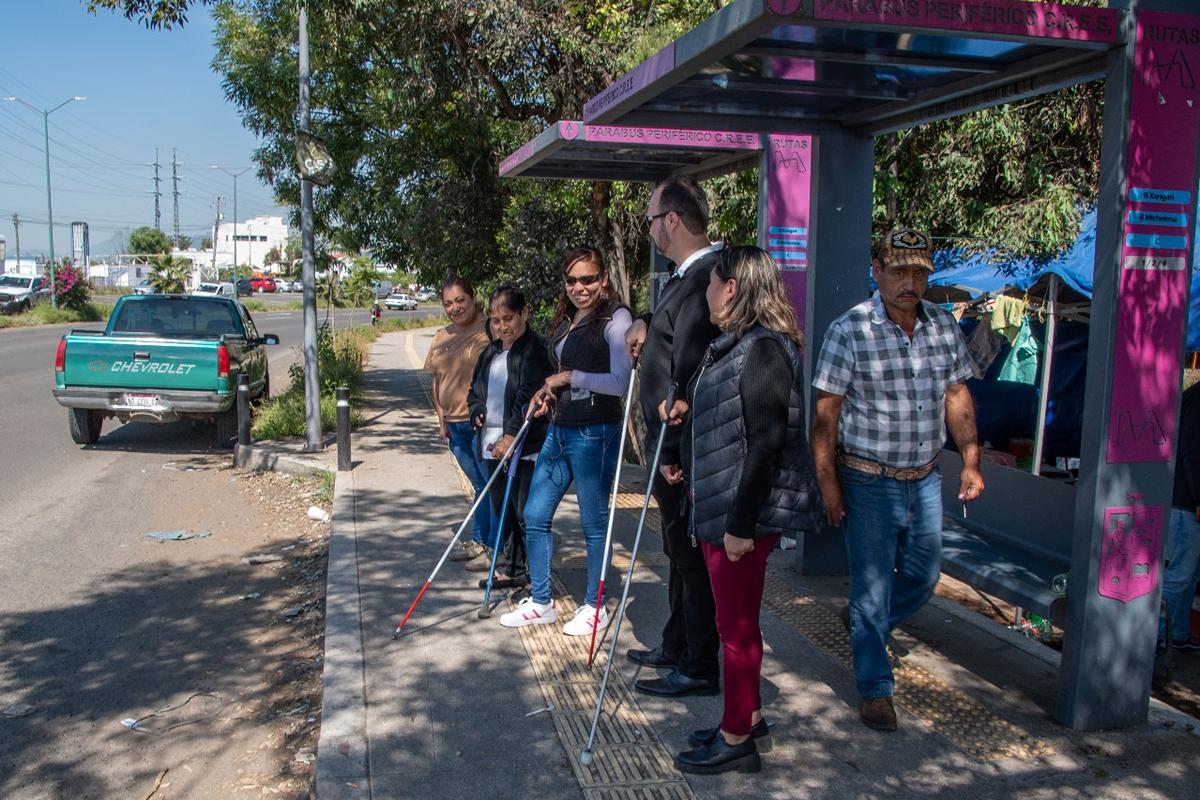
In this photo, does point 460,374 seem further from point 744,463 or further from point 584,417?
point 744,463

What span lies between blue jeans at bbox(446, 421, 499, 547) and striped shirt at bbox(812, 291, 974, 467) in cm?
278

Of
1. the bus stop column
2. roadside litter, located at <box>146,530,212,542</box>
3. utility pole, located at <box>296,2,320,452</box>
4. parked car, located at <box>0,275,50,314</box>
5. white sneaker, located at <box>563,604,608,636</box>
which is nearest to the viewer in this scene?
white sneaker, located at <box>563,604,608,636</box>

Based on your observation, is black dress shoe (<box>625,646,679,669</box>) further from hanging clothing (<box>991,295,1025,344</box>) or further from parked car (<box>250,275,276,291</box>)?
parked car (<box>250,275,276,291</box>)

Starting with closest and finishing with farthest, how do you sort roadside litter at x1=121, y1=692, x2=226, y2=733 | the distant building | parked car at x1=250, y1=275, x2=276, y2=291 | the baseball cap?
the baseball cap → roadside litter at x1=121, y1=692, x2=226, y2=733 → parked car at x1=250, y1=275, x2=276, y2=291 → the distant building

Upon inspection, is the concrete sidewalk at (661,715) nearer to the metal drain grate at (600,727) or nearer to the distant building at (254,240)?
the metal drain grate at (600,727)

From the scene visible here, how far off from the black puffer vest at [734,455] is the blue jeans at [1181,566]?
2.95m

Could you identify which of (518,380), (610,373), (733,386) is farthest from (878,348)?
(518,380)

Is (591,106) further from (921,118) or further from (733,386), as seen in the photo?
(733,386)

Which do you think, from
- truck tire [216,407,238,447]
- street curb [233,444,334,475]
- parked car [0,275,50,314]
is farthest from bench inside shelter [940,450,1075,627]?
parked car [0,275,50,314]

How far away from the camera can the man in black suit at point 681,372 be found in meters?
A: 4.20

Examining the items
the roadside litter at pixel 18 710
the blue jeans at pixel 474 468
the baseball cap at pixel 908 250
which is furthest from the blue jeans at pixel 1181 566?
the roadside litter at pixel 18 710

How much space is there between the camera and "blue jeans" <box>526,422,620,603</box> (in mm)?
5133

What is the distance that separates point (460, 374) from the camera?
6.53 metres

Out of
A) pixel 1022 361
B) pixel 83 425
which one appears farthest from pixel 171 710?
pixel 83 425
